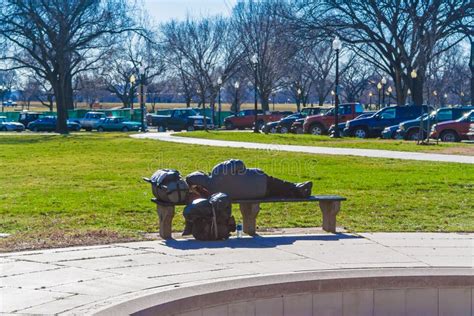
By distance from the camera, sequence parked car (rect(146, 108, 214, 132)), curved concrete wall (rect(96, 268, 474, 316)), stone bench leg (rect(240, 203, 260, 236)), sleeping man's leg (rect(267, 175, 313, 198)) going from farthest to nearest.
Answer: parked car (rect(146, 108, 214, 132)) < sleeping man's leg (rect(267, 175, 313, 198)) < stone bench leg (rect(240, 203, 260, 236)) < curved concrete wall (rect(96, 268, 474, 316))

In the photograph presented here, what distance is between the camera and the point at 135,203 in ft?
37.8

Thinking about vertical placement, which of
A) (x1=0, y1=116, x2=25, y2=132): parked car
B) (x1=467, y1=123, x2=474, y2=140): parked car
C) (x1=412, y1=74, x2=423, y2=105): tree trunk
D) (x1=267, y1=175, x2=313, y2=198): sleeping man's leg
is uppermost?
(x1=412, y1=74, x2=423, y2=105): tree trunk

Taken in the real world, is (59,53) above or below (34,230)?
above

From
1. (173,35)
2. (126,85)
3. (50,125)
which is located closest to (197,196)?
(50,125)

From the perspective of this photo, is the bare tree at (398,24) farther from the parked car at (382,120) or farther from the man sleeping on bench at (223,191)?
the man sleeping on bench at (223,191)

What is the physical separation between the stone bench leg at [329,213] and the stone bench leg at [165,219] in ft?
5.93

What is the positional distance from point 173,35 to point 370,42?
96.2 feet

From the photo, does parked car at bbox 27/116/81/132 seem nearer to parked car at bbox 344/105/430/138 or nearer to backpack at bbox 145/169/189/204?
parked car at bbox 344/105/430/138

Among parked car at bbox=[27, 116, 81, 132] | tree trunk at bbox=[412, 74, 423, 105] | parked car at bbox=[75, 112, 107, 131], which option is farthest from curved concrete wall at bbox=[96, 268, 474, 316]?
parked car at bbox=[75, 112, 107, 131]

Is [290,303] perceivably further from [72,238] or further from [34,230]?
[34,230]

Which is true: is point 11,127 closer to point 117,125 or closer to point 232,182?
point 117,125

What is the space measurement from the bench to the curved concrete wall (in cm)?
200

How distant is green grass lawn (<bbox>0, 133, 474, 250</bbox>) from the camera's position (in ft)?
31.1

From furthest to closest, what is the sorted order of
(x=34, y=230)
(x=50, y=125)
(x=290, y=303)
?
(x=50, y=125), (x=34, y=230), (x=290, y=303)
